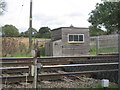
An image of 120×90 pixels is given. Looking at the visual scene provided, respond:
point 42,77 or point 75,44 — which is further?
point 75,44

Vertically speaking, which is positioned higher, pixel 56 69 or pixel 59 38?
pixel 59 38

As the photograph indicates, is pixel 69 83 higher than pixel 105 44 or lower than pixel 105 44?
lower

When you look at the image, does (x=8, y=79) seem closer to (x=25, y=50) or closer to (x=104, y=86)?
(x=104, y=86)

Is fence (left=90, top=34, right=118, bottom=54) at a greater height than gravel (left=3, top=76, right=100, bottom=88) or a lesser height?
greater

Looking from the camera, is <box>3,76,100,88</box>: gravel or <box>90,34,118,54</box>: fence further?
<box>90,34,118,54</box>: fence

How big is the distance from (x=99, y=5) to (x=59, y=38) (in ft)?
31.3

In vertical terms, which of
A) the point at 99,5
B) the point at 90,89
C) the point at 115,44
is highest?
the point at 99,5

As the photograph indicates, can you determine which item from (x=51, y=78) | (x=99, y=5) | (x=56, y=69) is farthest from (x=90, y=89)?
(x=99, y=5)

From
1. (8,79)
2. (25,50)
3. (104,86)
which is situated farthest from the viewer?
(25,50)

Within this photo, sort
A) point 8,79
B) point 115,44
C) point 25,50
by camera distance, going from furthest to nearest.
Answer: point 25,50, point 115,44, point 8,79

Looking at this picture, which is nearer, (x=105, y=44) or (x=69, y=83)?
(x=69, y=83)

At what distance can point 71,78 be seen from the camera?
743 centimetres

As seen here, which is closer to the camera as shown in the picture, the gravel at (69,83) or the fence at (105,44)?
the gravel at (69,83)

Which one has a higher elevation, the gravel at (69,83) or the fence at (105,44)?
the fence at (105,44)
